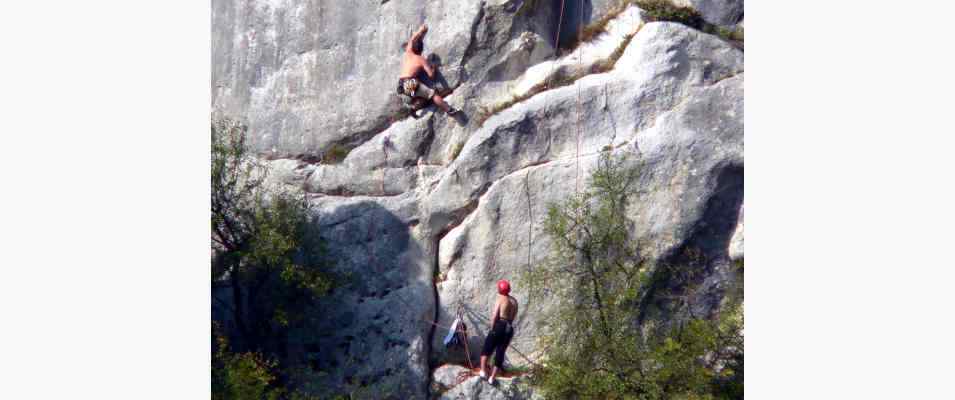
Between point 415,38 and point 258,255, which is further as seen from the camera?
point 415,38

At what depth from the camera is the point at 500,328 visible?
37.7ft

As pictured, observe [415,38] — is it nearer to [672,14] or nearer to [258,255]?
[672,14]

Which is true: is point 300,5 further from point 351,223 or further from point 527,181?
point 527,181

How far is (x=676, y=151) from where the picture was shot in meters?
11.6

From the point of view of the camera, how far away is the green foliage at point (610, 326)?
34.8ft

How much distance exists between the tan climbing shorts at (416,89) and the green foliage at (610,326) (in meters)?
2.56

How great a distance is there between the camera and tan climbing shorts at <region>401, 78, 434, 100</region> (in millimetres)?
12680

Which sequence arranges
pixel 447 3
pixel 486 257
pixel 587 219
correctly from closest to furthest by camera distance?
pixel 587 219
pixel 486 257
pixel 447 3

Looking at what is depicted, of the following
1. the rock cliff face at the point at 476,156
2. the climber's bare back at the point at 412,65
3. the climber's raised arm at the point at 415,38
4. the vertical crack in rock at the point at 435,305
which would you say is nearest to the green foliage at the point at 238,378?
the rock cliff face at the point at 476,156

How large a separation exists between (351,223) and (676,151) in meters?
4.51

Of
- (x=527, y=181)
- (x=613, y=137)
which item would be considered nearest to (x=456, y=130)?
(x=527, y=181)

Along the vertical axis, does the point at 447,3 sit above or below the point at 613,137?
above

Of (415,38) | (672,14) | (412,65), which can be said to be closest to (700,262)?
(672,14)

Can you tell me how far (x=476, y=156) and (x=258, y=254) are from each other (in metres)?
3.12
